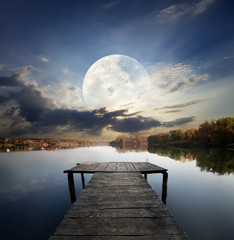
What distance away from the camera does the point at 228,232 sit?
8039mm

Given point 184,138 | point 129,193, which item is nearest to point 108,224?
point 129,193

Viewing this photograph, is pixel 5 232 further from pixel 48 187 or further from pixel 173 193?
pixel 173 193

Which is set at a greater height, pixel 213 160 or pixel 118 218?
pixel 118 218

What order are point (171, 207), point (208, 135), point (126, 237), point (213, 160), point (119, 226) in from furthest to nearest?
point (208, 135) < point (213, 160) < point (171, 207) < point (119, 226) < point (126, 237)

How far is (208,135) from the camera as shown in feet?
285

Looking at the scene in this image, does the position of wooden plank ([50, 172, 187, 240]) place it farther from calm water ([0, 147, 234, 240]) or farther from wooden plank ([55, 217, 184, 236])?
calm water ([0, 147, 234, 240])

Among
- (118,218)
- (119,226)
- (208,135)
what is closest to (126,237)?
(119,226)

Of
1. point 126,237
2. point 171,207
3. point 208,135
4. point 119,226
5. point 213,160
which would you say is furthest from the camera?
point 208,135

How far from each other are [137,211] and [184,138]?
129 metres

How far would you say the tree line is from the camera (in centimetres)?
6800

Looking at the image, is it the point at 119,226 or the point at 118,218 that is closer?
the point at 119,226

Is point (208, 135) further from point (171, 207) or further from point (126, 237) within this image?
point (126, 237)

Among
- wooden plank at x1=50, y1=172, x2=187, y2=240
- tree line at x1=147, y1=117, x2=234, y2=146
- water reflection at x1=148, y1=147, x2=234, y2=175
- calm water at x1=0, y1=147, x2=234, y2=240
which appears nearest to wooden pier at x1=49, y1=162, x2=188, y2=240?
wooden plank at x1=50, y1=172, x2=187, y2=240

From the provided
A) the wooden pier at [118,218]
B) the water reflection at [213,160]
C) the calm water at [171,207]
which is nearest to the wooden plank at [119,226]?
the wooden pier at [118,218]
